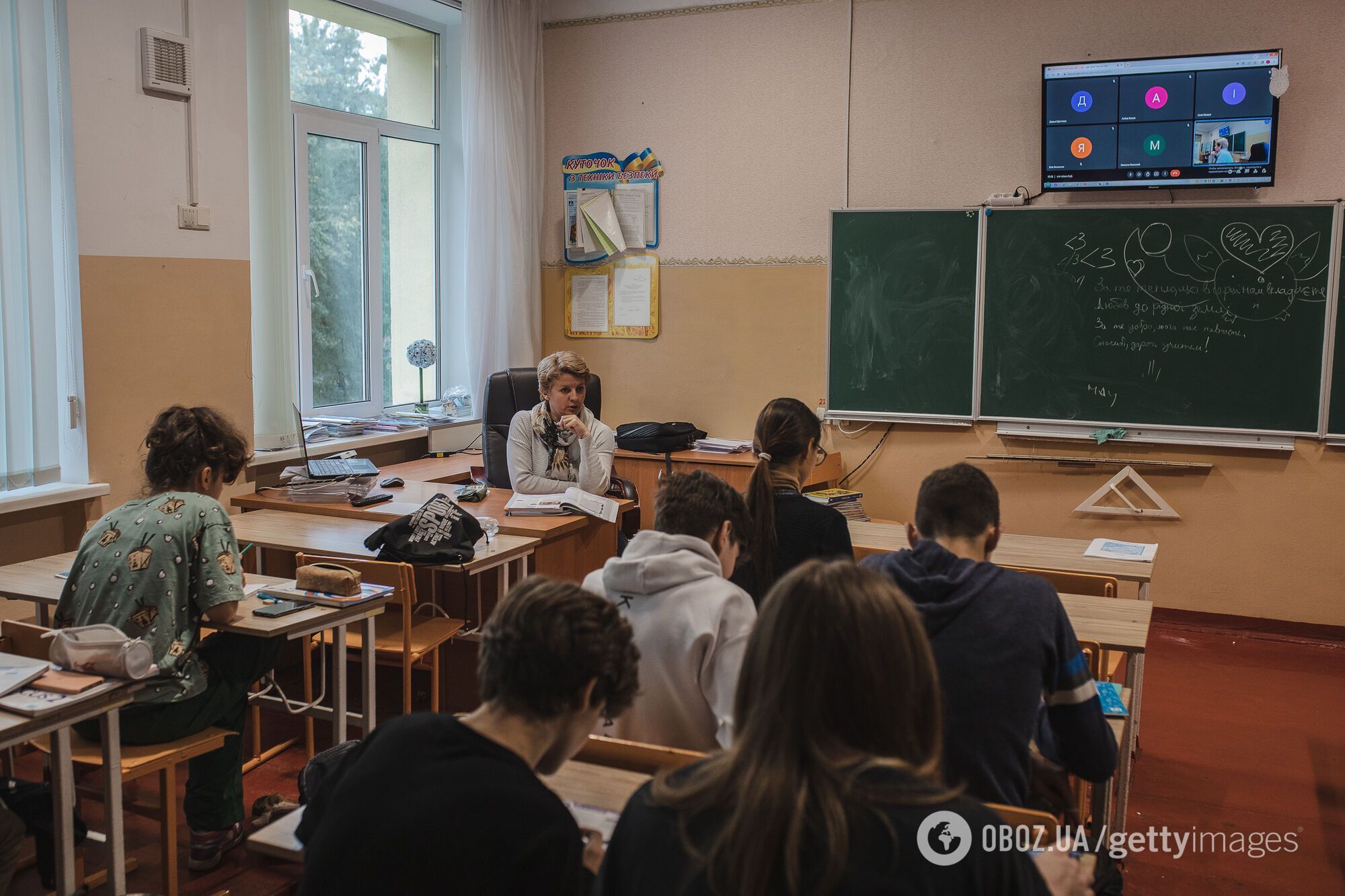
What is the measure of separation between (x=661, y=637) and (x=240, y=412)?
10.2 feet

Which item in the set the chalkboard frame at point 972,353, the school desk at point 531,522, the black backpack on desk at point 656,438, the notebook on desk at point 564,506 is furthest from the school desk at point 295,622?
the chalkboard frame at point 972,353

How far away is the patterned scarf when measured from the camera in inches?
176

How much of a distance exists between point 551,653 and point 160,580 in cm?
163

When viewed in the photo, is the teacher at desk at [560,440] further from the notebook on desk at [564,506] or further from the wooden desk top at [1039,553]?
the wooden desk top at [1039,553]

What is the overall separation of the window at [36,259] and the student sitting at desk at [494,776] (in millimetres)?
3023

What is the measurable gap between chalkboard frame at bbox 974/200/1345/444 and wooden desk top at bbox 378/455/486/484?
258 centimetres

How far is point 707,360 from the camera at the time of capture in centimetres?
600

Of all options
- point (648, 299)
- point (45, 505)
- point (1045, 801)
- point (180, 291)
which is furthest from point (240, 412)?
point (1045, 801)

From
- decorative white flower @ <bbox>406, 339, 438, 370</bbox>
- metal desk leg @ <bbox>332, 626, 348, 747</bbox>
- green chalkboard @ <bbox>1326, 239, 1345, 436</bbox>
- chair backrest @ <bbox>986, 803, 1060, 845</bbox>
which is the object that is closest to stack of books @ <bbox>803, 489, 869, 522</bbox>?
green chalkboard @ <bbox>1326, 239, 1345, 436</bbox>

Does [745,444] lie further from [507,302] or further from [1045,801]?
[1045,801]

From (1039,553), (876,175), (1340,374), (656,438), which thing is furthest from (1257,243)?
(656,438)

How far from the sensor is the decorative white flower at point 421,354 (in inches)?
229

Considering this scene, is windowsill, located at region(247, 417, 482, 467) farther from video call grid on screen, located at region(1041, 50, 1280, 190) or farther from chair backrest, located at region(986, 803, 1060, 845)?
chair backrest, located at region(986, 803, 1060, 845)

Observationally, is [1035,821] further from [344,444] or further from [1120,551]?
[344,444]
